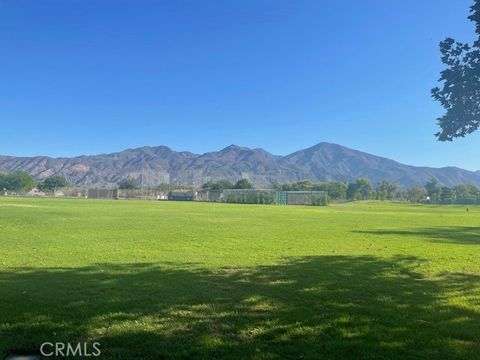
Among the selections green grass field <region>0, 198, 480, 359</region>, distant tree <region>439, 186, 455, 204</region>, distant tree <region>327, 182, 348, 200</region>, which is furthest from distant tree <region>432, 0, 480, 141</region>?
distant tree <region>439, 186, 455, 204</region>

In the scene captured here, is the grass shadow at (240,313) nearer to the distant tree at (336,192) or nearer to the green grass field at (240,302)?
the green grass field at (240,302)

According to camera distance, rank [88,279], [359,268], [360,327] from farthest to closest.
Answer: [359,268] → [88,279] → [360,327]

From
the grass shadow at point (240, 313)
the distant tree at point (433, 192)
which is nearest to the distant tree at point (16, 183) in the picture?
the distant tree at point (433, 192)

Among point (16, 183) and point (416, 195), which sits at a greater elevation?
point (16, 183)

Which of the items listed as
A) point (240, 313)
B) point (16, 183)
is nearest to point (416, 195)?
point (16, 183)

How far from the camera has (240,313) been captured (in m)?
7.36

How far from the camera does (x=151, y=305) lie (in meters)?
7.77

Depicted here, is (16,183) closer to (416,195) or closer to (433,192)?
(416,195)

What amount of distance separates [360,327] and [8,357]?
181 inches

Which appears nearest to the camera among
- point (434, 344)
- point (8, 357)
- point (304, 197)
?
point (8, 357)

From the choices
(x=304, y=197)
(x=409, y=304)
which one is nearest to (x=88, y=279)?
(x=409, y=304)

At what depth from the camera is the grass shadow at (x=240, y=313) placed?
584cm

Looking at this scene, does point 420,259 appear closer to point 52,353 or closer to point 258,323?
point 258,323

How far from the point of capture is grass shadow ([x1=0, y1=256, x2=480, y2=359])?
5836 millimetres
